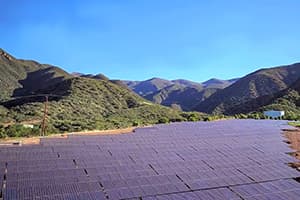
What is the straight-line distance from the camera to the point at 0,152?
15.9m

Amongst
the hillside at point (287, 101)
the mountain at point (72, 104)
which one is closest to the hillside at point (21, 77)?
the mountain at point (72, 104)

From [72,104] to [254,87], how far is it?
61836 millimetres

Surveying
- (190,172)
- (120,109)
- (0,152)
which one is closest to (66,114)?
(120,109)

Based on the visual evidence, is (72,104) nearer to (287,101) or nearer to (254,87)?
(287,101)

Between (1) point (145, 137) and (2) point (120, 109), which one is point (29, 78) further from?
(1) point (145, 137)

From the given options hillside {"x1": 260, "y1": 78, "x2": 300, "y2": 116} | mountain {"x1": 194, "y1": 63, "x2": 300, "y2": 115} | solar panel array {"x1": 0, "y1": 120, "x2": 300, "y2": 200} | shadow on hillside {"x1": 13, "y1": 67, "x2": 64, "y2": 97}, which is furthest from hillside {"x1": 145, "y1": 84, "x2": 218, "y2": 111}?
solar panel array {"x1": 0, "y1": 120, "x2": 300, "y2": 200}

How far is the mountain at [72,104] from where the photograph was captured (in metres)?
50.6

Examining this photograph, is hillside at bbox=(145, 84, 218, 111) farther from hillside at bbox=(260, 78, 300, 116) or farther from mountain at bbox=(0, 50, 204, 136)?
hillside at bbox=(260, 78, 300, 116)

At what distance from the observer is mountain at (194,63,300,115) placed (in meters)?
101

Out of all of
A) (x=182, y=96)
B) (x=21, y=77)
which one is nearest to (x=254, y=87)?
(x=21, y=77)

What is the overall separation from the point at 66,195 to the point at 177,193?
3547mm

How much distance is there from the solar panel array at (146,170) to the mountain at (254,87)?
7810cm

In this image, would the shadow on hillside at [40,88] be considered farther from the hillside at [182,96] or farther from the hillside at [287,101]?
the hillside at [182,96]

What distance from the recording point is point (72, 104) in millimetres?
63562
